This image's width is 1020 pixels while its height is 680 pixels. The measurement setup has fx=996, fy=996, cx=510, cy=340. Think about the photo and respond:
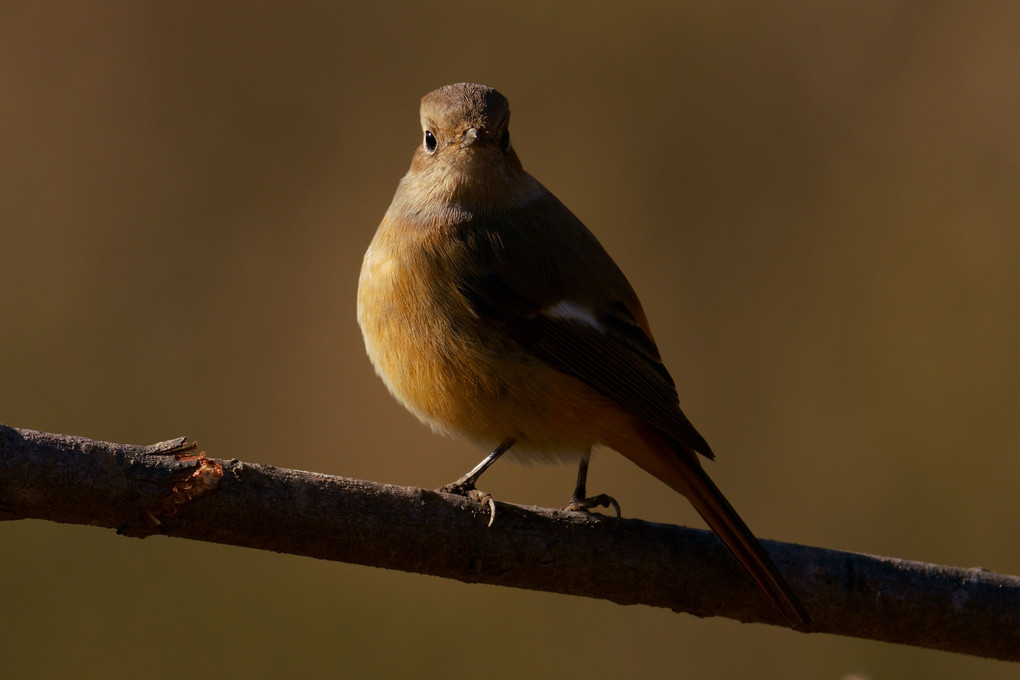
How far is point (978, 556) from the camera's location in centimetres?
411

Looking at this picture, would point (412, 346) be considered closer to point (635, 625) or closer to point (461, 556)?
point (461, 556)

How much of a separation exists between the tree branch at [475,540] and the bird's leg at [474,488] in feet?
0.09

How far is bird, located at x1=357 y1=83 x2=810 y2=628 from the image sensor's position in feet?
8.80

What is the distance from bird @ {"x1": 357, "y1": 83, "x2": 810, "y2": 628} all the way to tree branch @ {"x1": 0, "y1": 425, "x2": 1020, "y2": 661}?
0.20m

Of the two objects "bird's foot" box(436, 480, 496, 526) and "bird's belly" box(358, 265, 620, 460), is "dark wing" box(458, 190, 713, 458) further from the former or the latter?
"bird's foot" box(436, 480, 496, 526)

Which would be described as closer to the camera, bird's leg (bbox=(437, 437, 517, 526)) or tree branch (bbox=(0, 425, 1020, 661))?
tree branch (bbox=(0, 425, 1020, 661))

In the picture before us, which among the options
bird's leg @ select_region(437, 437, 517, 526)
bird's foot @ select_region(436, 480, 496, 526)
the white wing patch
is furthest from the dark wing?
bird's foot @ select_region(436, 480, 496, 526)

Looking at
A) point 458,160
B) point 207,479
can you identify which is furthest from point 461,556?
point 458,160

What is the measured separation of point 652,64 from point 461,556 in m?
3.39

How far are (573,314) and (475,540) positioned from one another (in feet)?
2.74

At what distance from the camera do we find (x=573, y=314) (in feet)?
9.27

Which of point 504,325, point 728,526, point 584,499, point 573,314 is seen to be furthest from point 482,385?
point 728,526

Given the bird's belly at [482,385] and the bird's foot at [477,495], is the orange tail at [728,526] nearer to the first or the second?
the bird's belly at [482,385]

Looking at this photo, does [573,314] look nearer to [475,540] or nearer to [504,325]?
[504,325]
